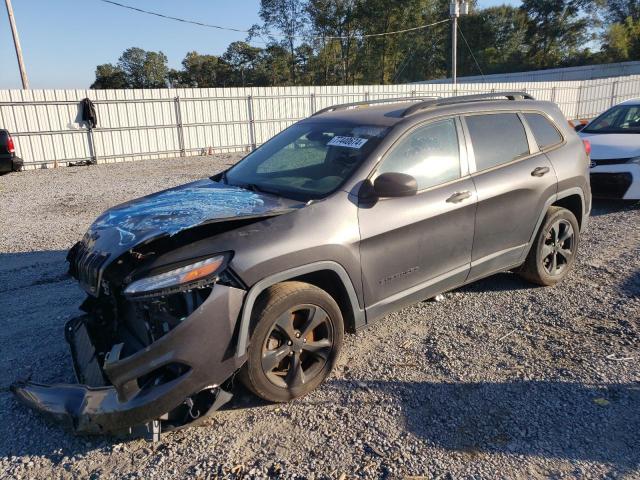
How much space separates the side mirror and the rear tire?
6.43ft

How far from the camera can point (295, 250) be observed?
2.92 metres

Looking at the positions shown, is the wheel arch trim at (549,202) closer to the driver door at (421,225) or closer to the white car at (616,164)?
the driver door at (421,225)

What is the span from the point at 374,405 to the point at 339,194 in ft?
4.54

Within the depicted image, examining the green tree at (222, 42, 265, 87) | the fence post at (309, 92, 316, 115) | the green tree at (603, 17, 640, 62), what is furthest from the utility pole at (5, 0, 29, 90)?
the green tree at (603, 17, 640, 62)

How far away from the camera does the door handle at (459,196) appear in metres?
3.73

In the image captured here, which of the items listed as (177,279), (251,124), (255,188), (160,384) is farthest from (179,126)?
(160,384)

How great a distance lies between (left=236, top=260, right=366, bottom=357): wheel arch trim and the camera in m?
2.73

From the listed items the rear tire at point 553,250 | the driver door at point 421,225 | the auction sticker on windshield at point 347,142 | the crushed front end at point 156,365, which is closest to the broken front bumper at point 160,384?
the crushed front end at point 156,365

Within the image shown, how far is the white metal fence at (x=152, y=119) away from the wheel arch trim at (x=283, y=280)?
14845 mm

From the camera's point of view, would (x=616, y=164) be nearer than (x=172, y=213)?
No

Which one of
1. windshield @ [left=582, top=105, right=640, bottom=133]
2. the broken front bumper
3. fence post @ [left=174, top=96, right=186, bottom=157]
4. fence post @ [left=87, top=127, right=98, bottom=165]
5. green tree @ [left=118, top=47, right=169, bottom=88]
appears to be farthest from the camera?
green tree @ [left=118, top=47, right=169, bottom=88]

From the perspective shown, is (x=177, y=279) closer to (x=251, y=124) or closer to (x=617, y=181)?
(x=617, y=181)

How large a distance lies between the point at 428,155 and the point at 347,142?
636 mm

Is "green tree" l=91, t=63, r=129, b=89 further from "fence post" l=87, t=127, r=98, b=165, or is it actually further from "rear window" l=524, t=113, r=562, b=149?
"rear window" l=524, t=113, r=562, b=149
